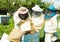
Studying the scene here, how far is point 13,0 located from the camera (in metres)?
14.1

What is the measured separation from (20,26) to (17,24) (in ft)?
0.17

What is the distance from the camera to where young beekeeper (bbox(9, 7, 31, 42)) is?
2.75m

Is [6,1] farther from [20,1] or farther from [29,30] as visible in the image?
[29,30]

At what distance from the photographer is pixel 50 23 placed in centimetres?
301

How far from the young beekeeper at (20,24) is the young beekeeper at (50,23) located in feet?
1.19

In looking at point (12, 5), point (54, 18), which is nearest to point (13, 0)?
point (12, 5)

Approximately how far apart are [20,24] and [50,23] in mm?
477

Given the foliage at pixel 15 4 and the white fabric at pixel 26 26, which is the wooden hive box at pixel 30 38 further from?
the foliage at pixel 15 4

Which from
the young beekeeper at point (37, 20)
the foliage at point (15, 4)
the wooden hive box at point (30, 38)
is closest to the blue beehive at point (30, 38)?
the wooden hive box at point (30, 38)

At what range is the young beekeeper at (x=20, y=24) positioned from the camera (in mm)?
2754

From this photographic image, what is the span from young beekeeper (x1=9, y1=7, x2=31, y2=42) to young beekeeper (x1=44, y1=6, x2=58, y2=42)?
0.36m

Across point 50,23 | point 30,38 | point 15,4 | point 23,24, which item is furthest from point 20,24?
point 15,4

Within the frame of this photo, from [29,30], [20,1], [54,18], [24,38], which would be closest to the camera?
[24,38]

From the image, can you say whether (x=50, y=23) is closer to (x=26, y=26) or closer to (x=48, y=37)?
(x=48, y=37)
